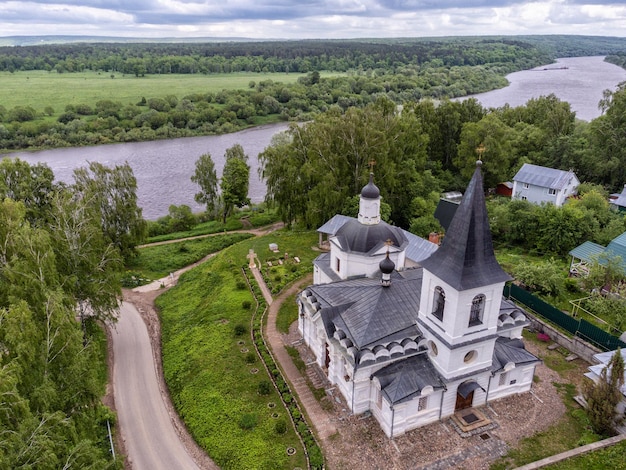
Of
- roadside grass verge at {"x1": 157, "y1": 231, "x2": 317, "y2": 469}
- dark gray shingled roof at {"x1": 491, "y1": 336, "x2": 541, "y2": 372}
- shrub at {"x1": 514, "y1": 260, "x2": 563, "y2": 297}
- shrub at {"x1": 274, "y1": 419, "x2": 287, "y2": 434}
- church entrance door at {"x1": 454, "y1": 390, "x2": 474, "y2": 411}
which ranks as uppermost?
dark gray shingled roof at {"x1": 491, "y1": 336, "x2": 541, "y2": 372}

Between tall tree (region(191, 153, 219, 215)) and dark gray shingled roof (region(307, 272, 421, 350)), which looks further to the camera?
tall tree (region(191, 153, 219, 215))

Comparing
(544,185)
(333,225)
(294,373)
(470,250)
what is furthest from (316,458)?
(544,185)

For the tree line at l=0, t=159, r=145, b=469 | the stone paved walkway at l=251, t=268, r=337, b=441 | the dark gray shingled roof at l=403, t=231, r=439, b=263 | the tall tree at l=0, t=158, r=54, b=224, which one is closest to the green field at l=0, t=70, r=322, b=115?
the tall tree at l=0, t=158, r=54, b=224

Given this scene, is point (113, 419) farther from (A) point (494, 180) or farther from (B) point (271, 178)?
(A) point (494, 180)

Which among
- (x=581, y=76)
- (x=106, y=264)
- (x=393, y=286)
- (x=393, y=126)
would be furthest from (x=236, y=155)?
(x=581, y=76)

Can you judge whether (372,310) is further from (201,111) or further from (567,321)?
(201,111)

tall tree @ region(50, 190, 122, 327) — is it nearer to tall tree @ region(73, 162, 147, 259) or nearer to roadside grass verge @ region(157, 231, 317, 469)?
roadside grass verge @ region(157, 231, 317, 469)
